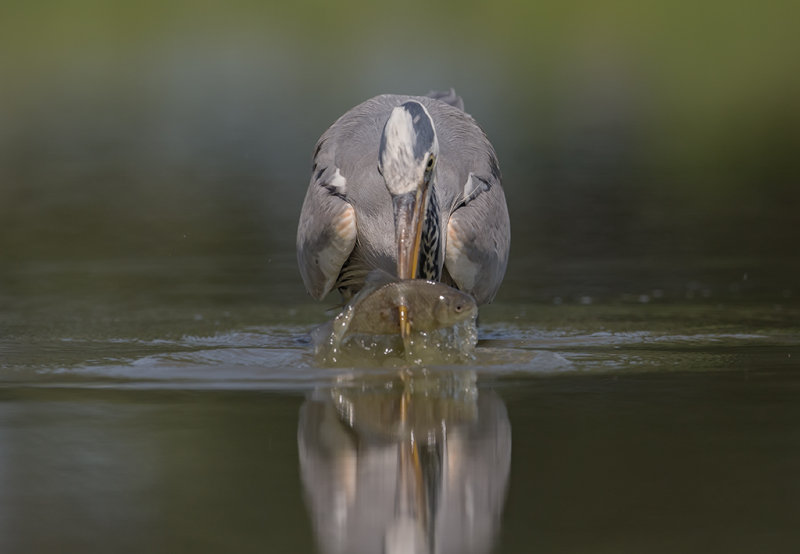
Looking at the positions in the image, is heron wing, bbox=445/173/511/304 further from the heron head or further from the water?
the heron head

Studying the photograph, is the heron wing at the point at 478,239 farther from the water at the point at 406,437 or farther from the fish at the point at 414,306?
the fish at the point at 414,306

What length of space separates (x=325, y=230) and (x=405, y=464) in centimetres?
348

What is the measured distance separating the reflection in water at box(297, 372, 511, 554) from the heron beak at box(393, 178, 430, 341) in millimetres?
782

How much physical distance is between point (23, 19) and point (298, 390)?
32.4 metres

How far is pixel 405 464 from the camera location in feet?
15.9

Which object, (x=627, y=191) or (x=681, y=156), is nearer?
(x=627, y=191)

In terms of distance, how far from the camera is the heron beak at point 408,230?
22.9 feet

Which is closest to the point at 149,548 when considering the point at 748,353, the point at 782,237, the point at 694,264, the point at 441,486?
the point at 441,486

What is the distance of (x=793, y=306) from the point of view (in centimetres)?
841

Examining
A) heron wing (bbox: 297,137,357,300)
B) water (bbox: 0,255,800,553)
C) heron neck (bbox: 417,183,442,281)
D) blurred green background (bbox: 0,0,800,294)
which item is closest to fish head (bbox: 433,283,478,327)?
water (bbox: 0,255,800,553)

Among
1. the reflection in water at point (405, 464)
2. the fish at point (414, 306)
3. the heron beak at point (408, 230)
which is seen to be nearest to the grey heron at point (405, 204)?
the heron beak at point (408, 230)

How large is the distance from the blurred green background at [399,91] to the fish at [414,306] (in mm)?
3038

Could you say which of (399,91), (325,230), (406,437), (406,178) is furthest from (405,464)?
(399,91)

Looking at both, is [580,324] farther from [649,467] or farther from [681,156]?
[681,156]
